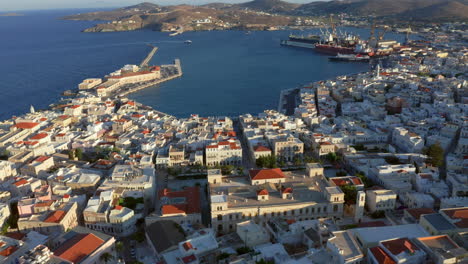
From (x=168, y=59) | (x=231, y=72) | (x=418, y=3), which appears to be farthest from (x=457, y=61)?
(x=418, y=3)

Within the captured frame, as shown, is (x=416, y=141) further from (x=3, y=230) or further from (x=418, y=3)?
(x=418, y=3)

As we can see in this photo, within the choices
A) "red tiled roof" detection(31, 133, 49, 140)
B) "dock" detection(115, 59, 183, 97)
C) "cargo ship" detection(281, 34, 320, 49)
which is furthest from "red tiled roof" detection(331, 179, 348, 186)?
"cargo ship" detection(281, 34, 320, 49)

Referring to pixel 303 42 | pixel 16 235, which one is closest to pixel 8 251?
pixel 16 235

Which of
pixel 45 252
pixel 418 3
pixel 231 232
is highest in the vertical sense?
pixel 418 3

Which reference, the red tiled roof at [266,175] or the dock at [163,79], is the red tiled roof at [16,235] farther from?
the dock at [163,79]

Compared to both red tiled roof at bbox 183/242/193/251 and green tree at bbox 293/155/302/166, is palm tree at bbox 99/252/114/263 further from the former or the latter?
green tree at bbox 293/155/302/166

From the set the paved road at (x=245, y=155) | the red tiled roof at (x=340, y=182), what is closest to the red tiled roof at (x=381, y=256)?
the red tiled roof at (x=340, y=182)
